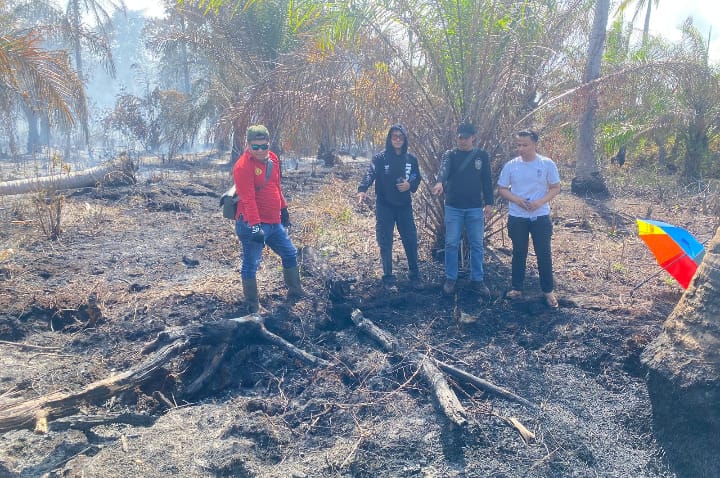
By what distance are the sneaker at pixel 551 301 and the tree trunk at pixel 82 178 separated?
30.6 feet

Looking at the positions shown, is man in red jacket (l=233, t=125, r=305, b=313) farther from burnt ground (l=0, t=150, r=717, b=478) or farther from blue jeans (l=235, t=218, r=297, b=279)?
burnt ground (l=0, t=150, r=717, b=478)

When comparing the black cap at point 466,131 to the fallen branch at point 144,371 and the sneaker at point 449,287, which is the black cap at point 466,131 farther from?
the fallen branch at point 144,371

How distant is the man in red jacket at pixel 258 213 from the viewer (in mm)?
4754

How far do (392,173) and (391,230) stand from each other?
0.63 metres

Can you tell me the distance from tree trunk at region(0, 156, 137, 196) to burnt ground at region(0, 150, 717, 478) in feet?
10.8

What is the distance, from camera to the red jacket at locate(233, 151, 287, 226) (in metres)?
4.75

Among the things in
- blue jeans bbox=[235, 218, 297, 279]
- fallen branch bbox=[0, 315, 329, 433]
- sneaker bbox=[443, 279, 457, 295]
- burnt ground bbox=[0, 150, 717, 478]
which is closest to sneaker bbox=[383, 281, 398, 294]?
burnt ground bbox=[0, 150, 717, 478]

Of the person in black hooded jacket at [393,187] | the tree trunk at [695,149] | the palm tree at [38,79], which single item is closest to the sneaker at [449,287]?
the person in black hooded jacket at [393,187]

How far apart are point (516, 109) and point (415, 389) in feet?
13.4

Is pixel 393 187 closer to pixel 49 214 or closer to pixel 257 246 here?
pixel 257 246

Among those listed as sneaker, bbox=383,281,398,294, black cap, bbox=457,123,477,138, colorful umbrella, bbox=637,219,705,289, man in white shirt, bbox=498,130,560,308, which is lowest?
sneaker, bbox=383,281,398,294

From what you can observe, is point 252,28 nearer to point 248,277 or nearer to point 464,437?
point 248,277

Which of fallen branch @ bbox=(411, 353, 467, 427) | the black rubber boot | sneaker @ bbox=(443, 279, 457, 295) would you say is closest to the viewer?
fallen branch @ bbox=(411, 353, 467, 427)

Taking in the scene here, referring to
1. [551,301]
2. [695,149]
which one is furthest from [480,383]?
[695,149]
